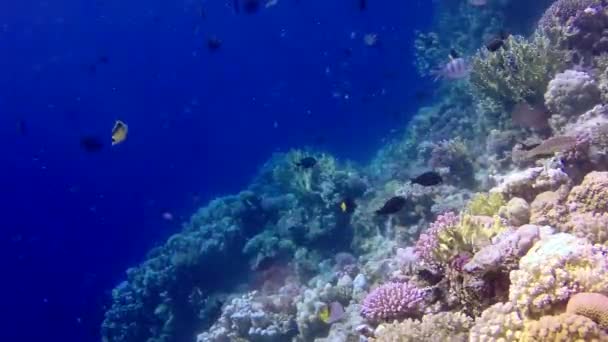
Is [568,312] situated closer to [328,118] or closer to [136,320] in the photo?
[136,320]

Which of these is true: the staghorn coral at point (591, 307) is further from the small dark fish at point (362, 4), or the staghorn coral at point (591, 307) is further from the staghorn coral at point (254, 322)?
the small dark fish at point (362, 4)

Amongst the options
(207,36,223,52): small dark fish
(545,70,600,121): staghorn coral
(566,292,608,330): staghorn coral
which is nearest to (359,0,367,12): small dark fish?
(207,36,223,52): small dark fish

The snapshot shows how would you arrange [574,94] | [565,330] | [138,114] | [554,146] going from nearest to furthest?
[565,330] → [554,146] → [574,94] → [138,114]

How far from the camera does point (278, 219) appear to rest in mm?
13109

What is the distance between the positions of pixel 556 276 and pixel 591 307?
0.39 meters

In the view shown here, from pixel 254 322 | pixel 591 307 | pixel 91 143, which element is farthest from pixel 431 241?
pixel 91 143

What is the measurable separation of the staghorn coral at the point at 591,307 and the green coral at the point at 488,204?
271 cm

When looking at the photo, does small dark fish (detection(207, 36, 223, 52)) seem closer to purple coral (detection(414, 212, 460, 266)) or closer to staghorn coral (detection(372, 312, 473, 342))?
purple coral (detection(414, 212, 460, 266))

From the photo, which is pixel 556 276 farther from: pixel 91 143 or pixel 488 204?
pixel 91 143

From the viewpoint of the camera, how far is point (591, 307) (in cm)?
263

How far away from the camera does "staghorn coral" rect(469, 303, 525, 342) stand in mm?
2904

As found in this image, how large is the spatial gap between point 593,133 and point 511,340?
376 centimetres

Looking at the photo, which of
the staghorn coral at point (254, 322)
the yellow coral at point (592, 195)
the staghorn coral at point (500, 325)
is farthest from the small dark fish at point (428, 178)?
the staghorn coral at point (500, 325)

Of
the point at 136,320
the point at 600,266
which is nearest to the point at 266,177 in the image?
the point at 136,320
